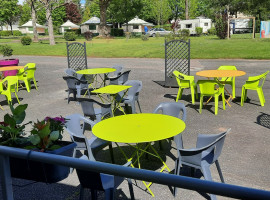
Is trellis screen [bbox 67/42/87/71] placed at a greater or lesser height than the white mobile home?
lesser

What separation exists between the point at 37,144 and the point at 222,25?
30.1 meters

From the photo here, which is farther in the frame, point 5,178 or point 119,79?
point 119,79

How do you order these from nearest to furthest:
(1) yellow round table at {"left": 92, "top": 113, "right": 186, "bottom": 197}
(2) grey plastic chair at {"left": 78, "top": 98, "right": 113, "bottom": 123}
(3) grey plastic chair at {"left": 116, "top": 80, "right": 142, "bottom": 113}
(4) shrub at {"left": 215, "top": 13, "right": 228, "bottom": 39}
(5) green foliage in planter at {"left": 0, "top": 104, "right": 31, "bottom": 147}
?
(5) green foliage in planter at {"left": 0, "top": 104, "right": 31, "bottom": 147} → (1) yellow round table at {"left": 92, "top": 113, "right": 186, "bottom": 197} → (2) grey plastic chair at {"left": 78, "top": 98, "right": 113, "bottom": 123} → (3) grey plastic chair at {"left": 116, "top": 80, "right": 142, "bottom": 113} → (4) shrub at {"left": 215, "top": 13, "right": 228, "bottom": 39}

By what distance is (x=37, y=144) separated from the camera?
8.95 ft

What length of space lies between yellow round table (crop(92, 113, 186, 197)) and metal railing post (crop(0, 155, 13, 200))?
1.81 meters

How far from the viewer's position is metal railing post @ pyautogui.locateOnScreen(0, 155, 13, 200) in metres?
1.79

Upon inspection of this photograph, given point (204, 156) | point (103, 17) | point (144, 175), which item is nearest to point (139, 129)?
point (204, 156)

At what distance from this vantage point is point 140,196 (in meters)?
3.77

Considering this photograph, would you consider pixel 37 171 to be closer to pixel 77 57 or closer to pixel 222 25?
pixel 77 57

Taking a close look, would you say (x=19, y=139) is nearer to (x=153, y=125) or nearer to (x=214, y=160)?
(x=153, y=125)

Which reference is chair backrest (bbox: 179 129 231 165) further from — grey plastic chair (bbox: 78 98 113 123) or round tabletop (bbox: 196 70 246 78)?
round tabletop (bbox: 196 70 246 78)

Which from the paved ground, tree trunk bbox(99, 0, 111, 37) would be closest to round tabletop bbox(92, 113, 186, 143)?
the paved ground

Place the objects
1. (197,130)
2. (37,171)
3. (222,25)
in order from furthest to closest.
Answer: (222,25) < (197,130) < (37,171)

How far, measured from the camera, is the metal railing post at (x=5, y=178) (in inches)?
70.6
